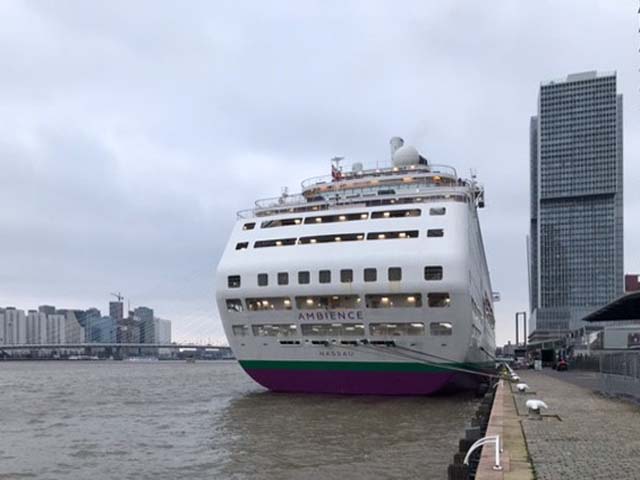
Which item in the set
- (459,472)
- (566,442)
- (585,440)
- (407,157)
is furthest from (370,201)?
(459,472)

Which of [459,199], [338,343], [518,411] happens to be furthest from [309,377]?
[518,411]

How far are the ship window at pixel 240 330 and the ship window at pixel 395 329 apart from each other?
6.31m

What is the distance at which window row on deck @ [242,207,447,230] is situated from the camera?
Result: 30797 mm

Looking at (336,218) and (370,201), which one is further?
(370,201)

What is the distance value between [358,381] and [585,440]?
17.7m

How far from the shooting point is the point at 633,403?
20.7m

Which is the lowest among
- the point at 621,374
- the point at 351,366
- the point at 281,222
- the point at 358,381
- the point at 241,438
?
the point at 241,438

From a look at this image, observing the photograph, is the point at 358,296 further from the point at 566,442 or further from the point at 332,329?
the point at 566,442

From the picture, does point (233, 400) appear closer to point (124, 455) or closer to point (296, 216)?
point (296, 216)

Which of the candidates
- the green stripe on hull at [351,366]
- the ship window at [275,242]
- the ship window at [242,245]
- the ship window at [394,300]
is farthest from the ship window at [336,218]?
the green stripe on hull at [351,366]

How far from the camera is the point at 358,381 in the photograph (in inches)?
1176

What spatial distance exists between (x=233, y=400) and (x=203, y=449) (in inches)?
616

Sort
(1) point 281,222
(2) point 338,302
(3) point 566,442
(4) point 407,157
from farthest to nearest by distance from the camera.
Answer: (4) point 407,157
(1) point 281,222
(2) point 338,302
(3) point 566,442

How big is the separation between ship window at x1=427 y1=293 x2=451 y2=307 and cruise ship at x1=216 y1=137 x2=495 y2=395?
47 mm
